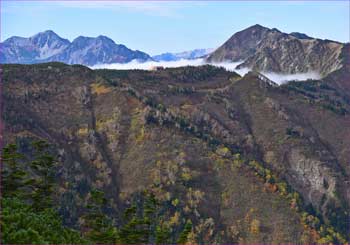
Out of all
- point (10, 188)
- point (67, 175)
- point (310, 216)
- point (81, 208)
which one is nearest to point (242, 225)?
point (310, 216)

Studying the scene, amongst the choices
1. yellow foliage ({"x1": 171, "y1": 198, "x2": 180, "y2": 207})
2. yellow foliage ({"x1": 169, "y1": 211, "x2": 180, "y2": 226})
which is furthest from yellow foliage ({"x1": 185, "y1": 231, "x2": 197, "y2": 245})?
yellow foliage ({"x1": 171, "y1": 198, "x2": 180, "y2": 207})

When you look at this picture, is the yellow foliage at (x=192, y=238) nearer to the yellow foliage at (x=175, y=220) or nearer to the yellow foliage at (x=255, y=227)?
the yellow foliage at (x=175, y=220)

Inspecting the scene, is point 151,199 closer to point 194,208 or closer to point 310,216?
point 194,208

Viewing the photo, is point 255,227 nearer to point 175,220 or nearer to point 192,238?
point 192,238

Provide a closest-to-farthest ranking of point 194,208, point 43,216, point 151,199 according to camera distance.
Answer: point 43,216 → point 151,199 → point 194,208

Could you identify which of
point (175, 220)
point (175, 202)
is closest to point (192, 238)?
point (175, 220)

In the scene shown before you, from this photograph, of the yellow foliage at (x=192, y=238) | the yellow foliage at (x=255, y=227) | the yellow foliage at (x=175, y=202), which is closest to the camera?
the yellow foliage at (x=192, y=238)

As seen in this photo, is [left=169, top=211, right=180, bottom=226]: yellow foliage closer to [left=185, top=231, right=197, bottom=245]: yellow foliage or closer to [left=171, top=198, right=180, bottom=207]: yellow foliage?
[left=171, top=198, right=180, bottom=207]: yellow foliage

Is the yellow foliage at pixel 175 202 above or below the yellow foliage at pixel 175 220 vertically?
above

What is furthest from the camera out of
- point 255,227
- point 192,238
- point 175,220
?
point 175,220

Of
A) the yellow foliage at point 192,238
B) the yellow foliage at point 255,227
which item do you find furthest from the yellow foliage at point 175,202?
the yellow foliage at point 255,227

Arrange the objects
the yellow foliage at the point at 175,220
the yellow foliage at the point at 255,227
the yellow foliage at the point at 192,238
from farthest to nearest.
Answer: the yellow foliage at the point at 175,220 → the yellow foliage at the point at 255,227 → the yellow foliage at the point at 192,238
